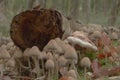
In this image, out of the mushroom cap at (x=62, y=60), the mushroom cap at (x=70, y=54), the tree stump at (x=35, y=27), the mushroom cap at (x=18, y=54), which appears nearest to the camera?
the mushroom cap at (x=70, y=54)

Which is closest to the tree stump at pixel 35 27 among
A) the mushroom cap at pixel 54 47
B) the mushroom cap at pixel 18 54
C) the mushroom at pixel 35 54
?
the mushroom cap at pixel 18 54

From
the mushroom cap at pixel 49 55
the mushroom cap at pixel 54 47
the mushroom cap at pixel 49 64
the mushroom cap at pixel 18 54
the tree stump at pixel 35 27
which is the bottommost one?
the mushroom cap at pixel 49 64

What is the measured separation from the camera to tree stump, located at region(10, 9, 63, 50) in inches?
139

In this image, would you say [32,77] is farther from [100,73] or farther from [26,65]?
[100,73]

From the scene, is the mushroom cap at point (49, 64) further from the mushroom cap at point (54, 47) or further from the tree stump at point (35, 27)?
the tree stump at point (35, 27)

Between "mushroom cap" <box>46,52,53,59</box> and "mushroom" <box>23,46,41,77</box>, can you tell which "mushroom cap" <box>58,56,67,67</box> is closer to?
"mushroom cap" <box>46,52,53,59</box>

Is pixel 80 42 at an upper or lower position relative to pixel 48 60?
upper

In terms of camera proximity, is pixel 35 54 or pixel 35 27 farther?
pixel 35 27

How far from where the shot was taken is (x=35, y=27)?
3.60 meters

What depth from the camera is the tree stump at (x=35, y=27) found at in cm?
354

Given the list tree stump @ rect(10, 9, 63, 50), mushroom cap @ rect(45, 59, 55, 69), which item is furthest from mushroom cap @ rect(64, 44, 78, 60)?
tree stump @ rect(10, 9, 63, 50)

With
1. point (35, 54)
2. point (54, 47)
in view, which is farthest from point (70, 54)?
point (35, 54)

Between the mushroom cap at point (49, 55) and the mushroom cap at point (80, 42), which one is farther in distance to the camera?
the mushroom cap at point (80, 42)

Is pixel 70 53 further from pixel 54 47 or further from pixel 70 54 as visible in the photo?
pixel 54 47
